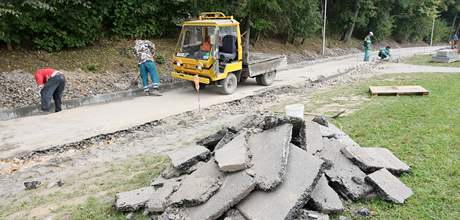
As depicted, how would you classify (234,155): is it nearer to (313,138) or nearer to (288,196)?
(288,196)

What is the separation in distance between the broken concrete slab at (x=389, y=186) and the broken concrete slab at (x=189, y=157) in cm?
225

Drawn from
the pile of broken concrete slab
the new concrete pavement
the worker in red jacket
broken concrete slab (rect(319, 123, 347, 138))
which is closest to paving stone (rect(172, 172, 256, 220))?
the pile of broken concrete slab

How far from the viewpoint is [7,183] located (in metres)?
5.63

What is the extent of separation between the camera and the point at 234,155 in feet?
15.1

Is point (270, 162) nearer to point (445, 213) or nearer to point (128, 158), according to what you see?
point (445, 213)

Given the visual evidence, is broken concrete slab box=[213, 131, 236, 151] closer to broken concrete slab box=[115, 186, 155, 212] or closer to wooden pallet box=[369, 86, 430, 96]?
broken concrete slab box=[115, 186, 155, 212]

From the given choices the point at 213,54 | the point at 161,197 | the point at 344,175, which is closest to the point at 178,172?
the point at 161,197

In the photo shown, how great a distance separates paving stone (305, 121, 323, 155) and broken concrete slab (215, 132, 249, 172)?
37.4 inches

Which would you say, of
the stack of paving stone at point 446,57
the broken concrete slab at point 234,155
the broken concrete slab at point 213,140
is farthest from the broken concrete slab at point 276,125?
the stack of paving stone at point 446,57

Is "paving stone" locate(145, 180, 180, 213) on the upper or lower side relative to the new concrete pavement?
upper

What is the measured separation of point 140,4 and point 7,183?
10.8m

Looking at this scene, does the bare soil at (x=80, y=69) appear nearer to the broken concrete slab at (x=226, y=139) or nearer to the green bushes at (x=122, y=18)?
the green bushes at (x=122, y=18)

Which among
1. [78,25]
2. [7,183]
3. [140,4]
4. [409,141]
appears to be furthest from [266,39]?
[7,183]

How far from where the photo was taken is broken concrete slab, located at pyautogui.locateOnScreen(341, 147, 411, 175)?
201 inches
